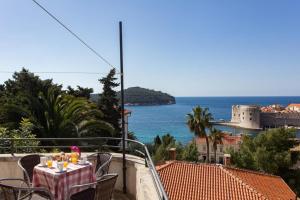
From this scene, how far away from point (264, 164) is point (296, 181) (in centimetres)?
343

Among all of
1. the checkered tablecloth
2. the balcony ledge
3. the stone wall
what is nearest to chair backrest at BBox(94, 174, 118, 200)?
the checkered tablecloth

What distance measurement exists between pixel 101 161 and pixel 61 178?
115 centimetres

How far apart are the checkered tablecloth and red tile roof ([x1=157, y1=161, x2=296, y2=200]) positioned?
12188mm

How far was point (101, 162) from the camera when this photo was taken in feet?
19.3

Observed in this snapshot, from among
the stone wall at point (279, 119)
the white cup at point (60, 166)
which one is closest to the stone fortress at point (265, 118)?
the stone wall at point (279, 119)

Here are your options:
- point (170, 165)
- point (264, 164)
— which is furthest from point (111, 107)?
point (170, 165)

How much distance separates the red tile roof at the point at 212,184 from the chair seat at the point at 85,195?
1340 centimetres

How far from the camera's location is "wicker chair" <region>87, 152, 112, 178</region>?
545 cm

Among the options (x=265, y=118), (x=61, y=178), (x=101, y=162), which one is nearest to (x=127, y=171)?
(x=101, y=162)

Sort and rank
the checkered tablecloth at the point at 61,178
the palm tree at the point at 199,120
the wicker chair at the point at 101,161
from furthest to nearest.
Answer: the palm tree at the point at 199,120 < the wicker chair at the point at 101,161 < the checkered tablecloth at the point at 61,178

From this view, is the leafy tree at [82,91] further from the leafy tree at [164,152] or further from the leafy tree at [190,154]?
the leafy tree at [190,154]

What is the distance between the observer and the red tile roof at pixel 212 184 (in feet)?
58.0

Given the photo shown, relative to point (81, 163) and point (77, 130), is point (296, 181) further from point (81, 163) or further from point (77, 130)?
point (81, 163)

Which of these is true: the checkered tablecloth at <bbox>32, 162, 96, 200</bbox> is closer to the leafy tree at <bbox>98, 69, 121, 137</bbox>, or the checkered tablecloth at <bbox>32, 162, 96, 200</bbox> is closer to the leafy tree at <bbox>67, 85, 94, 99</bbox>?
the leafy tree at <bbox>67, 85, 94, 99</bbox>
